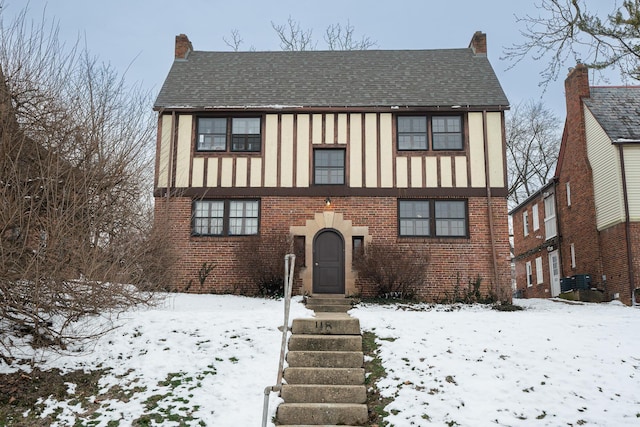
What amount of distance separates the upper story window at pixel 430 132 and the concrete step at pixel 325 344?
837 centimetres

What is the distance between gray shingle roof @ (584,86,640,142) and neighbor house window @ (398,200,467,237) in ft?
21.5

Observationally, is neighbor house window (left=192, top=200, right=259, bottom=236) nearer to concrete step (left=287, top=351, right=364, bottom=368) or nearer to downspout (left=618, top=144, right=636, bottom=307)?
concrete step (left=287, top=351, right=364, bottom=368)

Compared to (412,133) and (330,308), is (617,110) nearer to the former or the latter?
(412,133)

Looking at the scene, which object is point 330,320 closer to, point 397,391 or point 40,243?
point 397,391

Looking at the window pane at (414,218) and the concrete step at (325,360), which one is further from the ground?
the window pane at (414,218)

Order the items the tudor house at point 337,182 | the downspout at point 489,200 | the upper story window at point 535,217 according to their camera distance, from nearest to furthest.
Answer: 1. the downspout at point 489,200
2. the tudor house at point 337,182
3. the upper story window at point 535,217

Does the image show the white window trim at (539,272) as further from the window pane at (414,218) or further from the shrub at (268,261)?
the shrub at (268,261)

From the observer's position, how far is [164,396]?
7.25 metres

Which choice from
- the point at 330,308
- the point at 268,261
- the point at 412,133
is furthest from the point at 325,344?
the point at 412,133

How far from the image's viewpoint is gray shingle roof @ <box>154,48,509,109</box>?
1656 centimetres

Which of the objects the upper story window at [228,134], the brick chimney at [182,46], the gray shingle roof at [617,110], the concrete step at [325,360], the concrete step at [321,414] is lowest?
the concrete step at [321,414]

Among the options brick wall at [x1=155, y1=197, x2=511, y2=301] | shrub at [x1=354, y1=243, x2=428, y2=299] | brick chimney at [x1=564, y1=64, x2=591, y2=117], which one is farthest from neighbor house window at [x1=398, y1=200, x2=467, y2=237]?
brick chimney at [x1=564, y1=64, x2=591, y2=117]

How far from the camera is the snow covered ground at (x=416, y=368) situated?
6797 millimetres

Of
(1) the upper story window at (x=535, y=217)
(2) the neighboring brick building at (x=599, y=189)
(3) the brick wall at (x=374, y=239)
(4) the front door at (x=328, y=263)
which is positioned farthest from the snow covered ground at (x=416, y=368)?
(1) the upper story window at (x=535, y=217)
